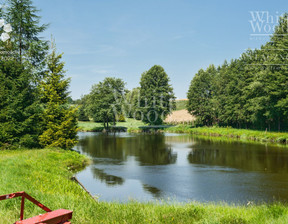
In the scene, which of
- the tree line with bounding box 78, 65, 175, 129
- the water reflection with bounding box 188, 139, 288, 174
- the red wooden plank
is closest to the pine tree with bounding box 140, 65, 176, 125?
the tree line with bounding box 78, 65, 175, 129

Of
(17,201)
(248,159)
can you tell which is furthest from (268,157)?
(17,201)

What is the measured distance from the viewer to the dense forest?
41.2 metres

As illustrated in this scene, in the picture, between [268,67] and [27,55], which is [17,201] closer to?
[27,55]

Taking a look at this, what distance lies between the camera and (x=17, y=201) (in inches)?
330

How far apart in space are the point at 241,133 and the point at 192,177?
103 ft

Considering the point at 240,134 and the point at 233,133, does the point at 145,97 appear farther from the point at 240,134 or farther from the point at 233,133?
the point at 240,134

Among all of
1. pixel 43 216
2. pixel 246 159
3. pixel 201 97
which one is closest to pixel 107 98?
pixel 201 97

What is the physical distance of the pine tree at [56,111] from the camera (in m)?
25.7

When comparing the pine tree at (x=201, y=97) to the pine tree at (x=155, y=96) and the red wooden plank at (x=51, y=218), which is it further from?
the red wooden plank at (x=51, y=218)

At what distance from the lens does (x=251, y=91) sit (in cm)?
4834

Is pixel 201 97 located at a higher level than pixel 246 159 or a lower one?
higher

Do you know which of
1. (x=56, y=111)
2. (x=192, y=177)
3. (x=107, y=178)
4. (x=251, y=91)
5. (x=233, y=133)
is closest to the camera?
(x=107, y=178)

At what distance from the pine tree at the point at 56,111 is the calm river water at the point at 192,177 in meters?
4.15

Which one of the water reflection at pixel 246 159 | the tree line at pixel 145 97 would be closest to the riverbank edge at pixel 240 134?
the tree line at pixel 145 97
